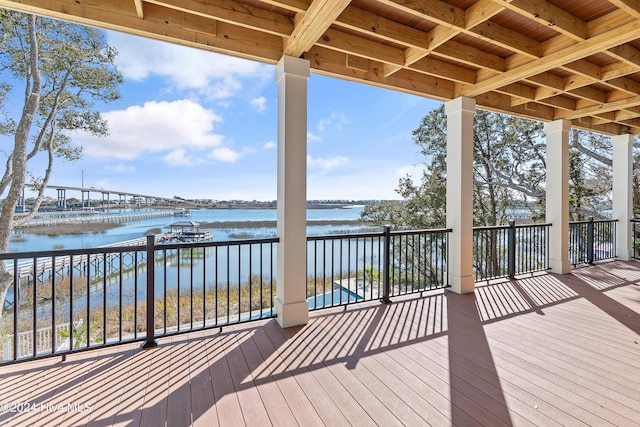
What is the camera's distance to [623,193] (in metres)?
5.73

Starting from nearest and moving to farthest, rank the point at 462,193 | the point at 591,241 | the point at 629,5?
A: the point at 629,5, the point at 462,193, the point at 591,241

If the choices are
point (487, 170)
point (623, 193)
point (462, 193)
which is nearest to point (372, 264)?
point (462, 193)

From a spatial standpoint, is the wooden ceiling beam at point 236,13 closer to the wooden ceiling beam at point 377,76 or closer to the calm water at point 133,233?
the wooden ceiling beam at point 377,76

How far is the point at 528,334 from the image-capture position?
103 inches

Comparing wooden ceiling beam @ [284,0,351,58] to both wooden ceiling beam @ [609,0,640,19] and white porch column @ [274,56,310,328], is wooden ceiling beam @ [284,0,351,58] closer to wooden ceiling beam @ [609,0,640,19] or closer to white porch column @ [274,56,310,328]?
white porch column @ [274,56,310,328]

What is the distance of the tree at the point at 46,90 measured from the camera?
532 cm

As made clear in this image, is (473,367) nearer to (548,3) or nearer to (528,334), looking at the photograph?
(528,334)

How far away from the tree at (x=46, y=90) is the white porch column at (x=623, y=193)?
36.1 ft

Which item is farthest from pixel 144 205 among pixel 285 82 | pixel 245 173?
pixel 245 173

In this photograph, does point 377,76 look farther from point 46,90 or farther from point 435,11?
point 46,90

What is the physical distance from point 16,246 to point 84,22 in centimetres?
656

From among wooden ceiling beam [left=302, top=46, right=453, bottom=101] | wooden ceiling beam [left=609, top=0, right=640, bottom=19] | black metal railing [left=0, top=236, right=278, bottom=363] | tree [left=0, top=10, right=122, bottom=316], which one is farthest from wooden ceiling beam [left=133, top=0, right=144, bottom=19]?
tree [left=0, top=10, right=122, bottom=316]

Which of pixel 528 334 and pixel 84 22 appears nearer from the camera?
pixel 84 22

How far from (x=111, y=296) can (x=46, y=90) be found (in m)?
8.36
